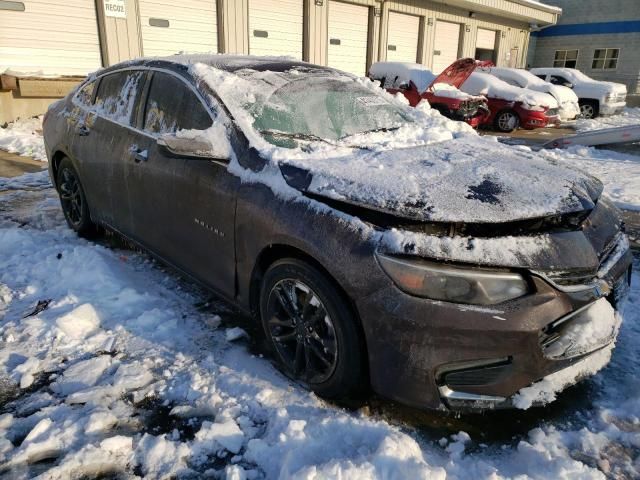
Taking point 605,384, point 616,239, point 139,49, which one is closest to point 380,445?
point 605,384

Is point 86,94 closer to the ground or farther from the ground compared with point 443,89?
farther from the ground

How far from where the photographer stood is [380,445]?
2096 millimetres

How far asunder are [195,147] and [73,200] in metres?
2.46

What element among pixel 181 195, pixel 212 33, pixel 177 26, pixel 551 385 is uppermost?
pixel 177 26

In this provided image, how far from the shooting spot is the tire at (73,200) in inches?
175

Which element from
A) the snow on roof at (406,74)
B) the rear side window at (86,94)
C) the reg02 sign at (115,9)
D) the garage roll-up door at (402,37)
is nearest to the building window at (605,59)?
the garage roll-up door at (402,37)

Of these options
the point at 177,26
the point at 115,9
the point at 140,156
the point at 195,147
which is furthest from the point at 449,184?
the point at 177,26

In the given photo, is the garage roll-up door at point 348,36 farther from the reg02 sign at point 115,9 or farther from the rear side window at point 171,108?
the rear side window at point 171,108

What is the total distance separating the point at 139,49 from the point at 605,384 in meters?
12.2

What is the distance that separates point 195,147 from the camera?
2730 millimetres

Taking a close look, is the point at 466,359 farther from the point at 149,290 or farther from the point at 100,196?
the point at 100,196

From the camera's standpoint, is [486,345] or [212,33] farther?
[212,33]

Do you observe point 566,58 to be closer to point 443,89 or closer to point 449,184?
point 443,89

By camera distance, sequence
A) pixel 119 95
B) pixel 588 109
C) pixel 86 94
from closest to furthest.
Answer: pixel 119 95 < pixel 86 94 < pixel 588 109
